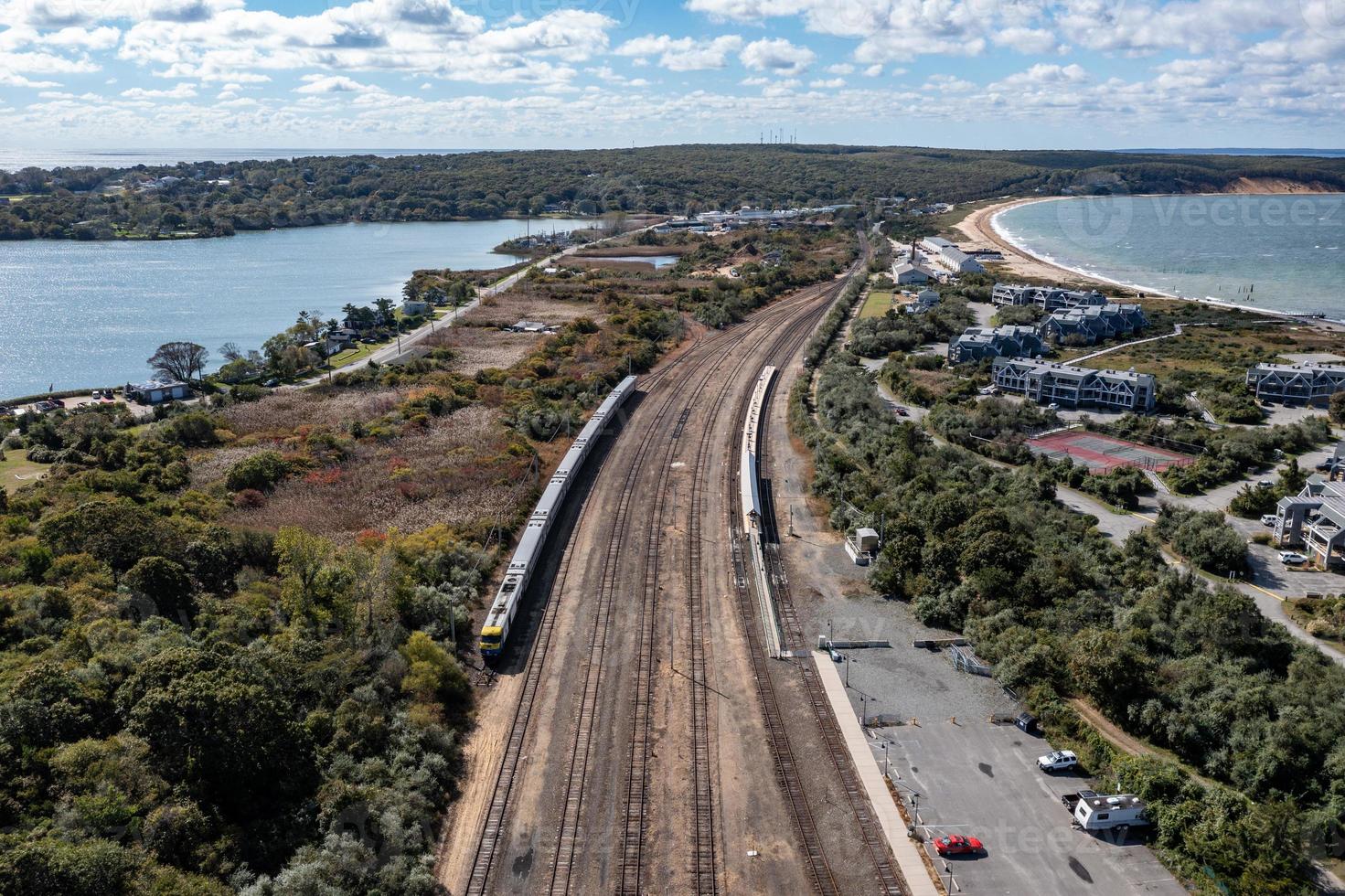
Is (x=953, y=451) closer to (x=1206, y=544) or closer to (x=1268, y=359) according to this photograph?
(x=1206, y=544)

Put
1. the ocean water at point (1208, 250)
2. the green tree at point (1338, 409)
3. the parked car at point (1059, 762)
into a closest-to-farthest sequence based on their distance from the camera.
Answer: the parked car at point (1059, 762)
the green tree at point (1338, 409)
the ocean water at point (1208, 250)

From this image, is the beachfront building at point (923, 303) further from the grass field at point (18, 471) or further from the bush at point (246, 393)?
the grass field at point (18, 471)

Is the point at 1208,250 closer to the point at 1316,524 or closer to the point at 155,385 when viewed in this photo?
the point at 1316,524

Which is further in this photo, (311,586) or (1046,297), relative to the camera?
(1046,297)

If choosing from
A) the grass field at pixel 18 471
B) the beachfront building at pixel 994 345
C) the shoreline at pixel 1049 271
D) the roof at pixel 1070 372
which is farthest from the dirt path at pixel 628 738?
the shoreline at pixel 1049 271

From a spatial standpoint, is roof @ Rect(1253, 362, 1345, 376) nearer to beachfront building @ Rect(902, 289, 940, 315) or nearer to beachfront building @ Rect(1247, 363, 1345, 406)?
beachfront building @ Rect(1247, 363, 1345, 406)

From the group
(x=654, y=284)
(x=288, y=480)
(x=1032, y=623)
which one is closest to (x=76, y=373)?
(x=288, y=480)

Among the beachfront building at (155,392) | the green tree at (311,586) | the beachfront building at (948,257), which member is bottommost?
the green tree at (311,586)

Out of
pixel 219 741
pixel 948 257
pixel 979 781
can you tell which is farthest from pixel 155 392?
pixel 948 257
